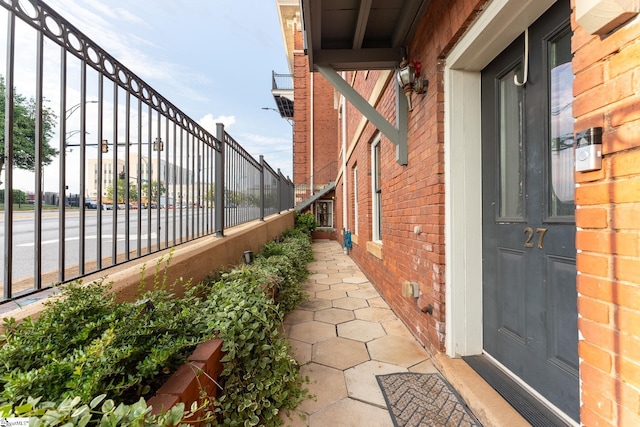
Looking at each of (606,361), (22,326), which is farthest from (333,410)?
(22,326)

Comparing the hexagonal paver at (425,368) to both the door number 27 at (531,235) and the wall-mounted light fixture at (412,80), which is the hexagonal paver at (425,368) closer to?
the door number 27 at (531,235)

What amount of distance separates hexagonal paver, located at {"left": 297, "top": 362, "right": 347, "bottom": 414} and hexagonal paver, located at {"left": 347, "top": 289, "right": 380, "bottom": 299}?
5.86ft

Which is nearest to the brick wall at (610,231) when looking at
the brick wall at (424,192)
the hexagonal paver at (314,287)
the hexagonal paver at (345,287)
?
the brick wall at (424,192)

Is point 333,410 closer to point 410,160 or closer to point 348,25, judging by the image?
point 410,160

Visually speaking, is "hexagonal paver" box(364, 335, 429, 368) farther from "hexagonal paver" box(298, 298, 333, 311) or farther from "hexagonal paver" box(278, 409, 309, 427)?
"hexagonal paver" box(298, 298, 333, 311)

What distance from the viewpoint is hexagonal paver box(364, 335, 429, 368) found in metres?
2.15

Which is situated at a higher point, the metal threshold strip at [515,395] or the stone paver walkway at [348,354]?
the metal threshold strip at [515,395]

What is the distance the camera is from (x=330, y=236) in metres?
11.4

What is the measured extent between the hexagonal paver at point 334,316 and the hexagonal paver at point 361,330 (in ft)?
0.36

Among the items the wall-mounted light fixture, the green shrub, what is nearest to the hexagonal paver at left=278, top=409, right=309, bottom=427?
the green shrub

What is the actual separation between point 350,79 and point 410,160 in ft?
16.0

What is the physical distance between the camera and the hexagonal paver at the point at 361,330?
258 centimetres

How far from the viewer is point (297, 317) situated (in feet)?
10.1

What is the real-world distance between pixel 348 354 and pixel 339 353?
74 millimetres
